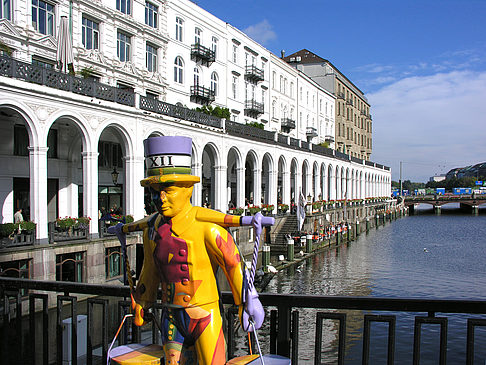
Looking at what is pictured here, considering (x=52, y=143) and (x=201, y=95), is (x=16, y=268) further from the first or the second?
(x=201, y=95)

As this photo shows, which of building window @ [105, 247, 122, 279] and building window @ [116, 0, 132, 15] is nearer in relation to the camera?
building window @ [105, 247, 122, 279]

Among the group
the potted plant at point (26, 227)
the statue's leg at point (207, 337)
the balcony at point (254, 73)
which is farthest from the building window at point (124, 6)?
the statue's leg at point (207, 337)

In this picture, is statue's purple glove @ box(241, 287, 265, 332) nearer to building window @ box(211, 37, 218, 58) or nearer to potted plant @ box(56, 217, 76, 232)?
potted plant @ box(56, 217, 76, 232)

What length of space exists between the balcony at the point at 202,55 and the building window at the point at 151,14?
4.22 metres

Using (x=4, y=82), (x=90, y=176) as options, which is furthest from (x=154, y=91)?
(x=4, y=82)

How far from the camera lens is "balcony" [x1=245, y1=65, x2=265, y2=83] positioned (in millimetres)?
39906

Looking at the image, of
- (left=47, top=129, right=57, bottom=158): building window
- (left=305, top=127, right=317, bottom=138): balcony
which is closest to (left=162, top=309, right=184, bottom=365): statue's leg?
(left=47, top=129, right=57, bottom=158): building window

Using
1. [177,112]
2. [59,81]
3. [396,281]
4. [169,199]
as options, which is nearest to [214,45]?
[177,112]

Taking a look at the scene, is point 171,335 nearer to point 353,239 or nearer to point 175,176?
point 175,176

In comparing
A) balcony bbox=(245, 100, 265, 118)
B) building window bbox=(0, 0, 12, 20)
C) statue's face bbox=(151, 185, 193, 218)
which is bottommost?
statue's face bbox=(151, 185, 193, 218)

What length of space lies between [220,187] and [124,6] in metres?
12.1

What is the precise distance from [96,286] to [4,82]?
13165 millimetres

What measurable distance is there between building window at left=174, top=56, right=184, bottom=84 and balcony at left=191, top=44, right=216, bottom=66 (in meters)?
1.42

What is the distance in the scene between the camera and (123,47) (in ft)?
83.9
